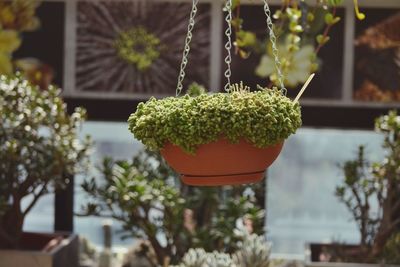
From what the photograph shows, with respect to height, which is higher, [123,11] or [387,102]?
[123,11]

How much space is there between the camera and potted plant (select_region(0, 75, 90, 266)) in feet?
20.7

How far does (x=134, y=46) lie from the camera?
722 cm

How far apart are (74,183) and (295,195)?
1.81 metres

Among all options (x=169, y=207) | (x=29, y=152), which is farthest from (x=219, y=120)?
(x=29, y=152)

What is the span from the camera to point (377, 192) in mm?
6570

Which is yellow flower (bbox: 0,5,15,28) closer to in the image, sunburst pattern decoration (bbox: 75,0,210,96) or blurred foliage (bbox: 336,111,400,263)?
sunburst pattern decoration (bbox: 75,0,210,96)

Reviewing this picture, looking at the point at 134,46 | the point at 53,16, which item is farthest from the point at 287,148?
the point at 53,16

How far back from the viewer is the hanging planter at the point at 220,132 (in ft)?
10.6

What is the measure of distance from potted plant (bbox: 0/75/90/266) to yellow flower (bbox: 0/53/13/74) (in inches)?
34.8

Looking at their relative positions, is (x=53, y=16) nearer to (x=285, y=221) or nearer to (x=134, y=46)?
(x=134, y=46)

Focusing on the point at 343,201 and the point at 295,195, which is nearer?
the point at 343,201

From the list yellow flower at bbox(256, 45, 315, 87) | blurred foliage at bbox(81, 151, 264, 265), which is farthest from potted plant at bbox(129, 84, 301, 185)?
yellow flower at bbox(256, 45, 315, 87)

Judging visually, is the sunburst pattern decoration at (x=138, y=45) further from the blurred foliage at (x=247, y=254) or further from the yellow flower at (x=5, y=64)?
the blurred foliage at (x=247, y=254)

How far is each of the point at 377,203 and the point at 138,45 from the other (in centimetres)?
221
